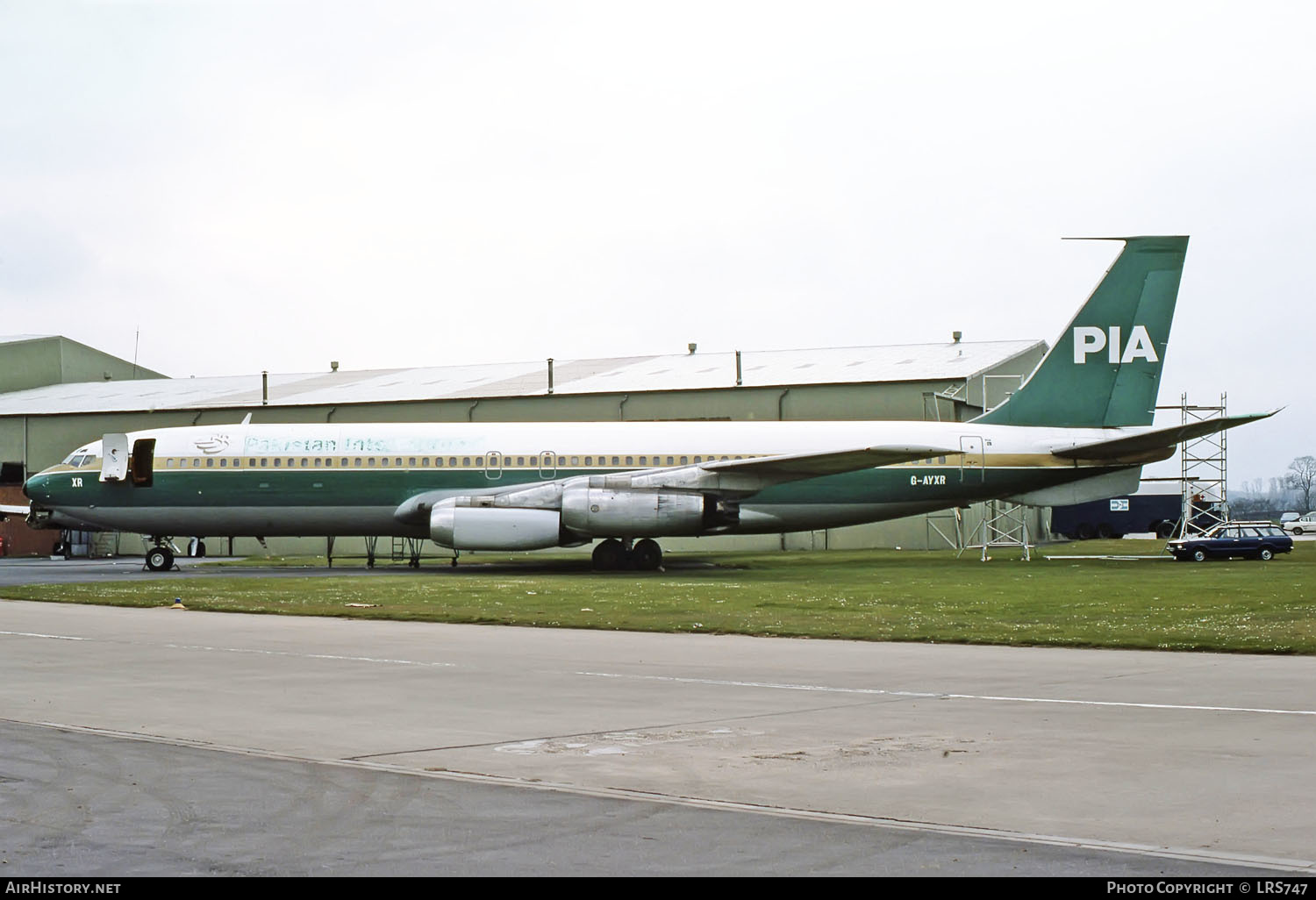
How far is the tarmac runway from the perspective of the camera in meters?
6.59

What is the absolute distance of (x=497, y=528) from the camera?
36031 mm

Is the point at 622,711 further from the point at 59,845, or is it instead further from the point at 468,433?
the point at 468,433

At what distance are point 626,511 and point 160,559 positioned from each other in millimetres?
14544

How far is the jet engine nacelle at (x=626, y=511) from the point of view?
36062mm

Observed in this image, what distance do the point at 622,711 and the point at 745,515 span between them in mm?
26519

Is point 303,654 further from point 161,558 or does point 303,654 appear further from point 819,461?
point 161,558

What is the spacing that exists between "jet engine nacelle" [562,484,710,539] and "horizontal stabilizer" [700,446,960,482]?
1365 mm

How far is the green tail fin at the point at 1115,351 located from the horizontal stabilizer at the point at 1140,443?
1.16 meters

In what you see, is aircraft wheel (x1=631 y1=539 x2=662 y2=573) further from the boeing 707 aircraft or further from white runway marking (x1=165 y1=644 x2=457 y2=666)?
white runway marking (x1=165 y1=644 x2=457 y2=666)

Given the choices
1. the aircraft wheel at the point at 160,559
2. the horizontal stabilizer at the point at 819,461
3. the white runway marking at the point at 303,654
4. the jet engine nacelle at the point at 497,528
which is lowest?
the white runway marking at the point at 303,654

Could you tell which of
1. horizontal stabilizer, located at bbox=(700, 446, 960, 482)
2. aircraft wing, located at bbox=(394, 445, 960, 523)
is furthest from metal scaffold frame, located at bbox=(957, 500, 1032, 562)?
aircraft wing, located at bbox=(394, 445, 960, 523)

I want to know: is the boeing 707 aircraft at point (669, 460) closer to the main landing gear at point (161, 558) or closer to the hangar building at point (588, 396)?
the main landing gear at point (161, 558)

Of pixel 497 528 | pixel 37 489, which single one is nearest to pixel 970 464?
pixel 497 528

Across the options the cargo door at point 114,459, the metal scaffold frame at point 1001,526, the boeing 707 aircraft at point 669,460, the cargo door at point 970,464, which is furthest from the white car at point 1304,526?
the cargo door at point 114,459
